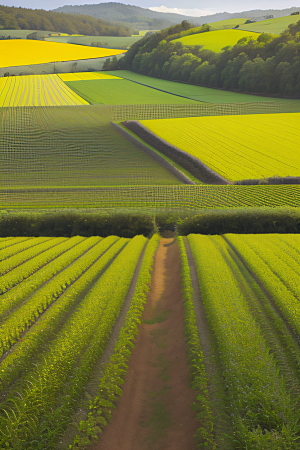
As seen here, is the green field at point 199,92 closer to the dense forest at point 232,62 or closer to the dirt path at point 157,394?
the dense forest at point 232,62

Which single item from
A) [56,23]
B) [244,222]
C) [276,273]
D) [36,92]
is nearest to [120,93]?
[36,92]

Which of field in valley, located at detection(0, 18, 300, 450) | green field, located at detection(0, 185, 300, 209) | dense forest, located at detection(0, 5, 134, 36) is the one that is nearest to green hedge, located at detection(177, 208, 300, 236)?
field in valley, located at detection(0, 18, 300, 450)

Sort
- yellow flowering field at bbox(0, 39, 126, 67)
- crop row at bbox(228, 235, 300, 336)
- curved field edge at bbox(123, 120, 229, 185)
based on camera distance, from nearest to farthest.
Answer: crop row at bbox(228, 235, 300, 336)
curved field edge at bbox(123, 120, 229, 185)
yellow flowering field at bbox(0, 39, 126, 67)

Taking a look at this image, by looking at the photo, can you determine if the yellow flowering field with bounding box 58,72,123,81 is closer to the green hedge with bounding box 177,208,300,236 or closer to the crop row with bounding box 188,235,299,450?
the green hedge with bounding box 177,208,300,236

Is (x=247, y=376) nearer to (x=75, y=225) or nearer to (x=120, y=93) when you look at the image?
(x=75, y=225)

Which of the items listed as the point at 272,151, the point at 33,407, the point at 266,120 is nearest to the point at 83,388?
the point at 33,407

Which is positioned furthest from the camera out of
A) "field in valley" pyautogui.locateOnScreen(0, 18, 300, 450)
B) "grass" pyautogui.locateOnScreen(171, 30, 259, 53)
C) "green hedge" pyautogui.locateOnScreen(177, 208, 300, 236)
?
"grass" pyautogui.locateOnScreen(171, 30, 259, 53)

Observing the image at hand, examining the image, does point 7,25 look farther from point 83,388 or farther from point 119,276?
point 83,388
